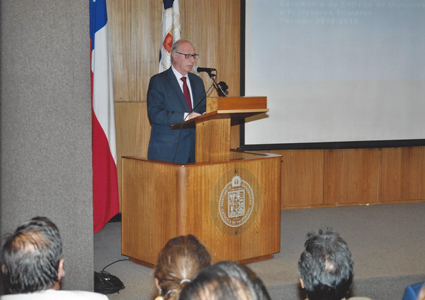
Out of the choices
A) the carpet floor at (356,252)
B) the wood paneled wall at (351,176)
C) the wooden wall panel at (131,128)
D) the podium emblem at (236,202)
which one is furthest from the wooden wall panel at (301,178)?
the podium emblem at (236,202)

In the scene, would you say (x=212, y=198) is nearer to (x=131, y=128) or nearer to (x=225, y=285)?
(x=131, y=128)

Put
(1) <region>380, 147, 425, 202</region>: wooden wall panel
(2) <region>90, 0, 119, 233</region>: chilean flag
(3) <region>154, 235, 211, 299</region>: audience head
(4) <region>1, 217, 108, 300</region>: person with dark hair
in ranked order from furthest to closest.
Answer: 1. (1) <region>380, 147, 425, 202</region>: wooden wall panel
2. (2) <region>90, 0, 119, 233</region>: chilean flag
3. (4) <region>1, 217, 108, 300</region>: person with dark hair
4. (3) <region>154, 235, 211, 299</region>: audience head

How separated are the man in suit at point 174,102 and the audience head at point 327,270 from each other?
2.07 m

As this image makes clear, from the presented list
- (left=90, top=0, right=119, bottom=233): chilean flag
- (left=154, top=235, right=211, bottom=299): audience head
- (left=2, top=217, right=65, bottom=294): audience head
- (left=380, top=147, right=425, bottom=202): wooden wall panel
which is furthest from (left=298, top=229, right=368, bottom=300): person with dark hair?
(left=380, top=147, right=425, bottom=202): wooden wall panel

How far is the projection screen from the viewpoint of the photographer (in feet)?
17.5

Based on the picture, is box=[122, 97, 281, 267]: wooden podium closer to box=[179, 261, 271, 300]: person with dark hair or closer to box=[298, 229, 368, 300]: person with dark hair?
box=[298, 229, 368, 300]: person with dark hair

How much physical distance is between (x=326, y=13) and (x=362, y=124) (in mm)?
1189

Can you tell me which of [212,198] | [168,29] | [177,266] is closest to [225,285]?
[177,266]

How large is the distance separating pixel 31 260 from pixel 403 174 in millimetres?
4939

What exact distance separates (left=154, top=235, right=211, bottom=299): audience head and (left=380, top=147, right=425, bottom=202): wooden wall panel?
4.59m

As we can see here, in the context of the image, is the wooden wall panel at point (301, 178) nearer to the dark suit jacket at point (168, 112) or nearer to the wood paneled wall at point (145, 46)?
the wood paneled wall at point (145, 46)

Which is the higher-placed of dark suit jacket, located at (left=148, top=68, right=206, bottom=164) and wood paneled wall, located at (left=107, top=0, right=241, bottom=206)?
wood paneled wall, located at (left=107, top=0, right=241, bottom=206)

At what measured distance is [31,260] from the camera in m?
1.68

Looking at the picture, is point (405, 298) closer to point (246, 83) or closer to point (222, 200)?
point (222, 200)
